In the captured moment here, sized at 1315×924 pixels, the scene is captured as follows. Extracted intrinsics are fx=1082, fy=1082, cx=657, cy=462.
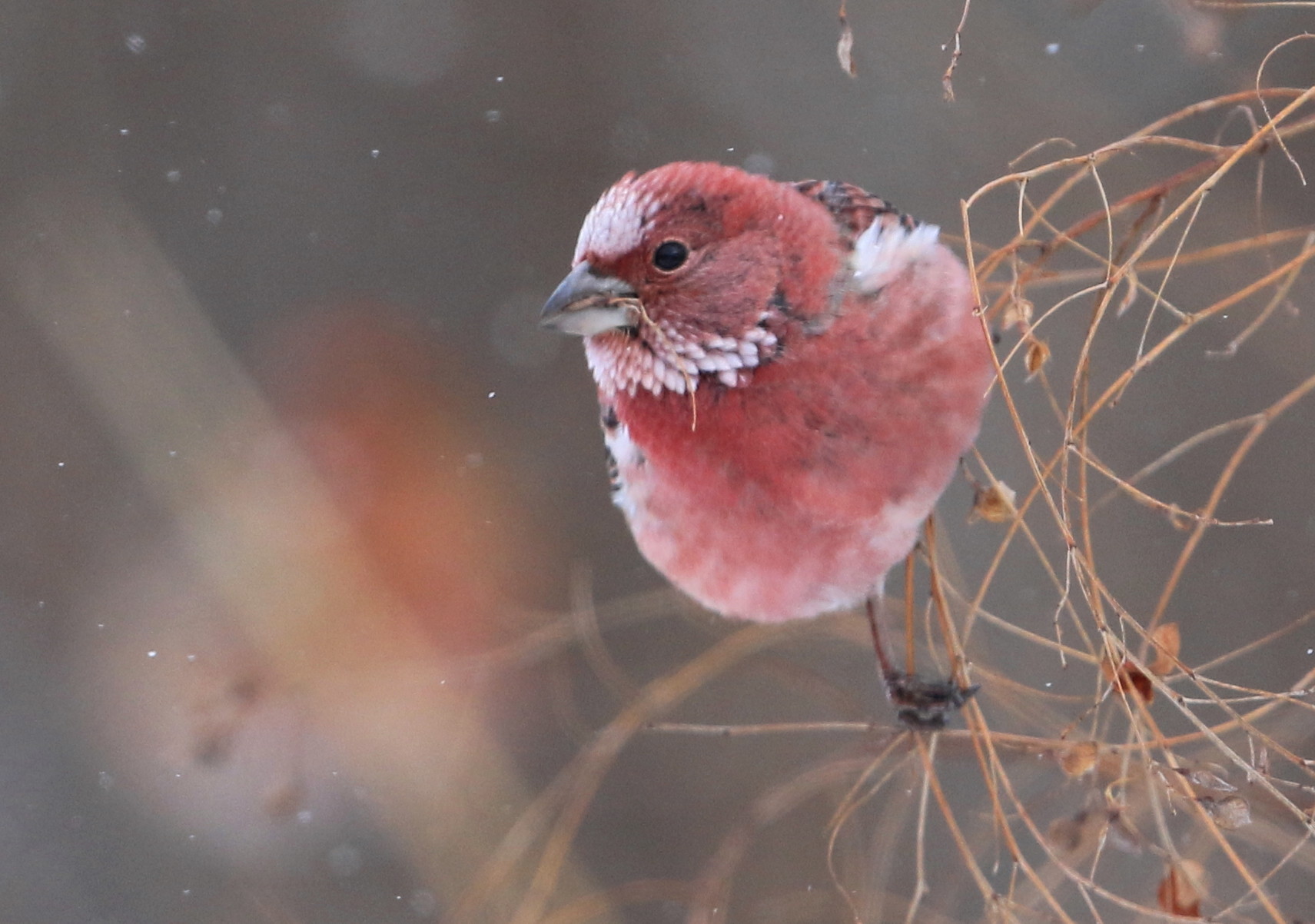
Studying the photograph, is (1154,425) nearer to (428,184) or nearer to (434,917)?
(428,184)

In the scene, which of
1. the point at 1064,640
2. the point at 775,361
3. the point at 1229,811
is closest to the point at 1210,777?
the point at 1229,811

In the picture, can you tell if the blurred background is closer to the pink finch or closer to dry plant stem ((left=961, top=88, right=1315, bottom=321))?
the pink finch

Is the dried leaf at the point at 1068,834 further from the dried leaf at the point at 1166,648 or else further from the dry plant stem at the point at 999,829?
the dried leaf at the point at 1166,648

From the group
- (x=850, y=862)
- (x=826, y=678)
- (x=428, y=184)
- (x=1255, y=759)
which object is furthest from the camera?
(x=428, y=184)

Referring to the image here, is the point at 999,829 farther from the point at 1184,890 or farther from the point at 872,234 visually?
the point at 872,234

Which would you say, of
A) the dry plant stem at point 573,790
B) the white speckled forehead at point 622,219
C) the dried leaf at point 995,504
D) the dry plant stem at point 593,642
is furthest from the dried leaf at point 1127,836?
the dry plant stem at point 593,642

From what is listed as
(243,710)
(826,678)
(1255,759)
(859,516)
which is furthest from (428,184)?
(1255,759)

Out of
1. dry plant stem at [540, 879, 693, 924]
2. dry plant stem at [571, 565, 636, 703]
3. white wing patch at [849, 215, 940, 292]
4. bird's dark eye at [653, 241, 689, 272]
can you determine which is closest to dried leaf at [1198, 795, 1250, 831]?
white wing patch at [849, 215, 940, 292]
